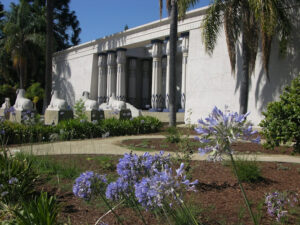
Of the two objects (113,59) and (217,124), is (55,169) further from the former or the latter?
(113,59)

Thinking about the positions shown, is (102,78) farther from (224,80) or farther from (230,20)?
(230,20)

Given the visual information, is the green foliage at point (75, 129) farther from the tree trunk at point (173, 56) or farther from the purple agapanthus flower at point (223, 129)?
the purple agapanthus flower at point (223, 129)

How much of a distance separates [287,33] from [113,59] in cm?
1356

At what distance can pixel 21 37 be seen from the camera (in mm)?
24562

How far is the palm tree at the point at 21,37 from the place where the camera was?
23.7m

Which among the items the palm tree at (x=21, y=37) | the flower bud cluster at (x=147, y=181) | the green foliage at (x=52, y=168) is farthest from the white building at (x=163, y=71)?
the flower bud cluster at (x=147, y=181)

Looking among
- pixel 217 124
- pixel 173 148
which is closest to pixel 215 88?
pixel 173 148

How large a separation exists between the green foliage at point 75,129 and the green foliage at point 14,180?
3.64 metres

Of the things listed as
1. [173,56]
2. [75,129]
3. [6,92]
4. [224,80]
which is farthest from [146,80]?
[75,129]

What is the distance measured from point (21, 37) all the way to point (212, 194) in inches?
963

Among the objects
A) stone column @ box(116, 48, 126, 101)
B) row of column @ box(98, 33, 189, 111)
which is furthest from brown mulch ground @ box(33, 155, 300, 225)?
stone column @ box(116, 48, 126, 101)

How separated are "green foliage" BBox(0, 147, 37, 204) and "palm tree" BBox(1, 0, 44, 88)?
69.7 feet

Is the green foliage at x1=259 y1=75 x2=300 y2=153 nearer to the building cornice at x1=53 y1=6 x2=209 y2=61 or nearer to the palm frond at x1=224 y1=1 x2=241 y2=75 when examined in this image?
the palm frond at x1=224 y1=1 x2=241 y2=75

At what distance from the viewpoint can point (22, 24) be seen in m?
24.7
